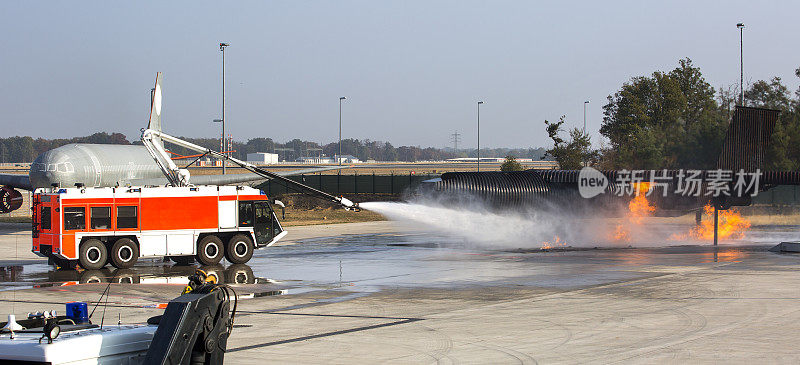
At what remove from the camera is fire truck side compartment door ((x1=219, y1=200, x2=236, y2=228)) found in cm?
2730

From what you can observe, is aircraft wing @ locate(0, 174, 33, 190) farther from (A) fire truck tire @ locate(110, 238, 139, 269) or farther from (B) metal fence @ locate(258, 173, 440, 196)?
(B) metal fence @ locate(258, 173, 440, 196)

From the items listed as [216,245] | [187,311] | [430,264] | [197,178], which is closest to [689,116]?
[197,178]

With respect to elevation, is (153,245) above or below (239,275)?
above

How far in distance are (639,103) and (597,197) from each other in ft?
106

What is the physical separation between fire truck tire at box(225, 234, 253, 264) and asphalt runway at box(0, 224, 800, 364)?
1.45 feet

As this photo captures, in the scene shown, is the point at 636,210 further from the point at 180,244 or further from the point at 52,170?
the point at 52,170

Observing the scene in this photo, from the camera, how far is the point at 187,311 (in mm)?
7684

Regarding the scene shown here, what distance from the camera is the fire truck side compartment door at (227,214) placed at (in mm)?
27297

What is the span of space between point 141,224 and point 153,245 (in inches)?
31.5

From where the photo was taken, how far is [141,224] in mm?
26391

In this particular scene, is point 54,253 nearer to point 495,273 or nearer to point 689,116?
point 495,273

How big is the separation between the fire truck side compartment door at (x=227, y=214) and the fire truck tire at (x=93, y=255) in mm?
3867

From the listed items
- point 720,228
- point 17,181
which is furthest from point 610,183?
point 17,181

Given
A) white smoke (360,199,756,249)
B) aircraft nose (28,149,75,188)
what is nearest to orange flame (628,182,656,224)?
white smoke (360,199,756,249)
